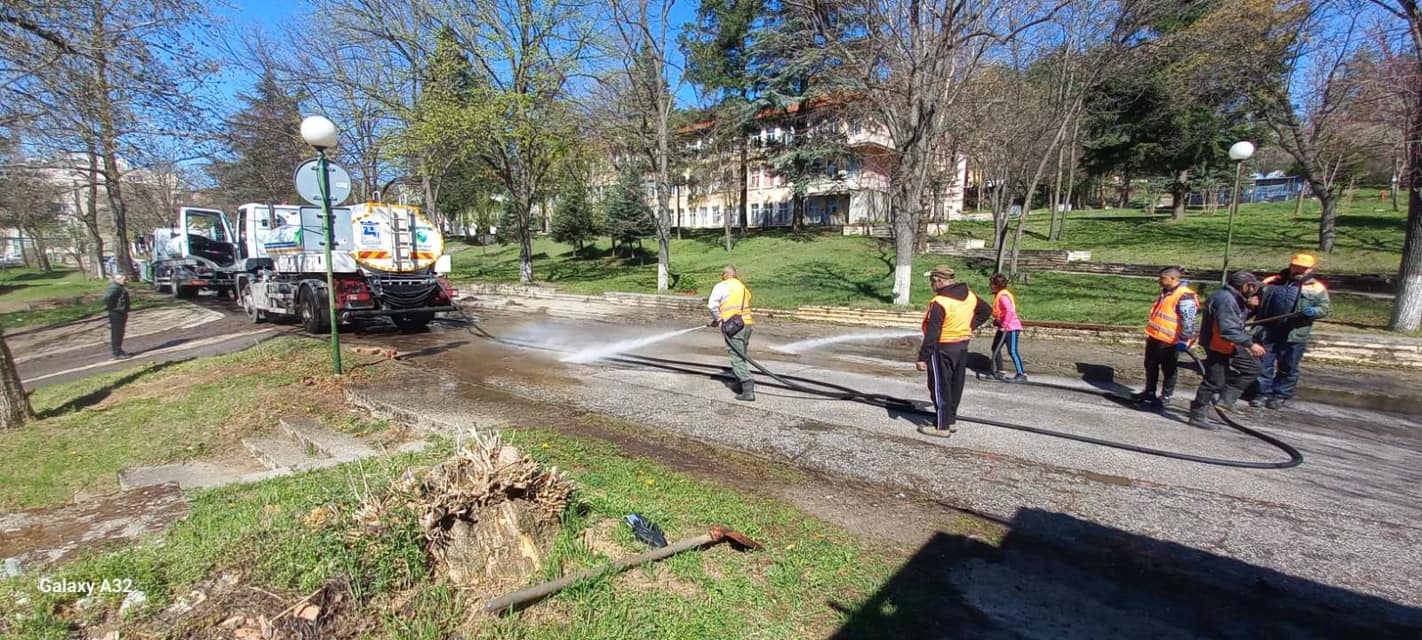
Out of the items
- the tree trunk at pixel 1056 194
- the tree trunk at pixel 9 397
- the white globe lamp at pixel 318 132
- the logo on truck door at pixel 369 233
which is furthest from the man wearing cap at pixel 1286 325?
the tree trunk at pixel 1056 194

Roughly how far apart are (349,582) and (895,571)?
8.90 ft

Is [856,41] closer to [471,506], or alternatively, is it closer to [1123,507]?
[1123,507]

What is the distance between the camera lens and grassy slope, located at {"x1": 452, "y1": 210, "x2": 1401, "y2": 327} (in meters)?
12.2

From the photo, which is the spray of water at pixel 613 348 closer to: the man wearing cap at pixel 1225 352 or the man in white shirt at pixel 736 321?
the man in white shirt at pixel 736 321

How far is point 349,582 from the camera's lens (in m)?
2.54

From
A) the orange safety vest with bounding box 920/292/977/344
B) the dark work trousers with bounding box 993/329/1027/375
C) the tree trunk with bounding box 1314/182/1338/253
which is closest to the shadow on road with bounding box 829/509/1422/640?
the orange safety vest with bounding box 920/292/977/344

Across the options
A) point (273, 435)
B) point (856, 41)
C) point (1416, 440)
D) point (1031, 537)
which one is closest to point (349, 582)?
point (1031, 537)

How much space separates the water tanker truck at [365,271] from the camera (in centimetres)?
1156

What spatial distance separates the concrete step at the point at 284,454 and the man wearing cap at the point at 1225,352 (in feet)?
27.0

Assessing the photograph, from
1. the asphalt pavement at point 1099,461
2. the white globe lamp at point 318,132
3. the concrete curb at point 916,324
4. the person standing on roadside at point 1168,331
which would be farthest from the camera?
the concrete curb at point 916,324

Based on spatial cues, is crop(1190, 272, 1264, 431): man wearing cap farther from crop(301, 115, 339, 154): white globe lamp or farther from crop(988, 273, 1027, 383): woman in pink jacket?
crop(301, 115, 339, 154): white globe lamp

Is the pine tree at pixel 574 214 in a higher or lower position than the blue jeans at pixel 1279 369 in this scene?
higher

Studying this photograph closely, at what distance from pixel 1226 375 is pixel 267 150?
1365 inches

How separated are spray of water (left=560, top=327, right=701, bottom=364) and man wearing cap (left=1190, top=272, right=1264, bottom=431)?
25.3 ft
